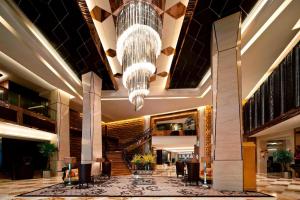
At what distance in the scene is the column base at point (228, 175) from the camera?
276 inches

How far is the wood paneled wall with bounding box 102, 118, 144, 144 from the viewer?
75.8ft

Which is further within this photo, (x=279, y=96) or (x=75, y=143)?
(x=75, y=143)

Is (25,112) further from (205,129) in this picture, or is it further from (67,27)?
(205,129)

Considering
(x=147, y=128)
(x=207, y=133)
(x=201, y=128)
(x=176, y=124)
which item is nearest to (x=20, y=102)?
(x=201, y=128)

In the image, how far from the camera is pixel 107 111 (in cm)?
1994

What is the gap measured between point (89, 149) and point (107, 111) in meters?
8.00

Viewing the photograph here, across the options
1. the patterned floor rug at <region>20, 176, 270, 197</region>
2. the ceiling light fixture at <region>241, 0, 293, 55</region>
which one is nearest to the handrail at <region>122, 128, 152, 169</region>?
the patterned floor rug at <region>20, 176, 270, 197</region>

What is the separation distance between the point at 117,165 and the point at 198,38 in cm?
1006

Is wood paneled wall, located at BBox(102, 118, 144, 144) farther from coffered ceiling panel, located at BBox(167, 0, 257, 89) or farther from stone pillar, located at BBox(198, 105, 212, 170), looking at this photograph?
coffered ceiling panel, located at BBox(167, 0, 257, 89)

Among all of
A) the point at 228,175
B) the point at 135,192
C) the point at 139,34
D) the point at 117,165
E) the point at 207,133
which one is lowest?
the point at 117,165

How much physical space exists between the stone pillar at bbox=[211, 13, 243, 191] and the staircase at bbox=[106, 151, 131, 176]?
28.5 feet

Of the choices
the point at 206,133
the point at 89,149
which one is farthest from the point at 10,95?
the point at 206,133

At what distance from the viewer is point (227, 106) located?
7434 millimetres

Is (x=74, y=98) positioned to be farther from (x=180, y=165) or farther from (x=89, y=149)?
(x=180, y=165)
